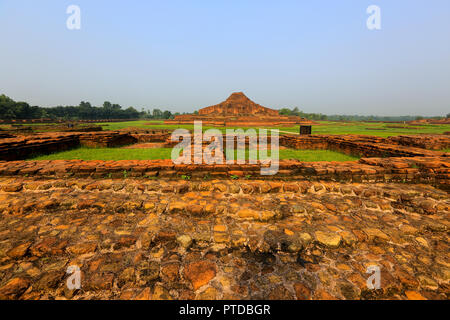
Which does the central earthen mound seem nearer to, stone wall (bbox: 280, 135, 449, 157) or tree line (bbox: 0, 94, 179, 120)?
stone wall (bbox: 280, 135, 449, 157)

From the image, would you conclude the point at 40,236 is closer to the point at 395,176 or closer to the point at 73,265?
the point at 73,265

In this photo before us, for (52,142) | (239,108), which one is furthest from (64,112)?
(52,142)

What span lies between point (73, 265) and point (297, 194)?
2.61 metres

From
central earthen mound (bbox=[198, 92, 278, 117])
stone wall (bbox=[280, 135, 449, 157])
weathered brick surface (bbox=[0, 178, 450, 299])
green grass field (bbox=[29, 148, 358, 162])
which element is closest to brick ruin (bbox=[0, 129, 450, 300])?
weathered brick surface (bbox=[0, 178, 450, 299])

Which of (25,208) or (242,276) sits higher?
(25,208)

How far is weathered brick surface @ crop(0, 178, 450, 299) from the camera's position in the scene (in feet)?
4.17

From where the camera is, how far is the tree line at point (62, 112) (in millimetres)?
39397

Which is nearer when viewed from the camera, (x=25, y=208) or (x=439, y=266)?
(x=439, y=266)

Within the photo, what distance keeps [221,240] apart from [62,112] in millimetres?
87950

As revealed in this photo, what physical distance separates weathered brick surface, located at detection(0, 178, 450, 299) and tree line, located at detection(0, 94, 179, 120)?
189 feet

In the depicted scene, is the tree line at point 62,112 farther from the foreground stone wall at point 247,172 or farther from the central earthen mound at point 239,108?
the foreground stone wall at point 247,172
